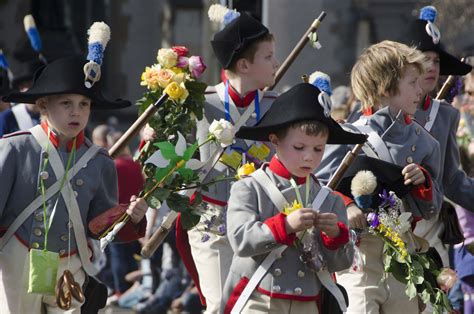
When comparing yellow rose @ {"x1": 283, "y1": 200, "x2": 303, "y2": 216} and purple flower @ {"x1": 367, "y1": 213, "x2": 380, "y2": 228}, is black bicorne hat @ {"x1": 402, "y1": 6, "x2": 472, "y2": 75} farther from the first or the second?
yellow rose @ {"x1": 283, "y1": 200, "x2": 303, "y2": 216}

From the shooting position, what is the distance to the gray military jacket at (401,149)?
28.5 ft

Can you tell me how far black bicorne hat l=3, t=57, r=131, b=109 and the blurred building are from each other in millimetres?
12331

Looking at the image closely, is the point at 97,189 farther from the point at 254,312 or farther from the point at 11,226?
the point at 254,312

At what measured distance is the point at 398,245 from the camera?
27.7 feet

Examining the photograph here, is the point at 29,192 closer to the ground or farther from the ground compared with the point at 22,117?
farther from the ground

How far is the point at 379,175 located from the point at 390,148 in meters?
0.34

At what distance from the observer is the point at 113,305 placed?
49.5ft

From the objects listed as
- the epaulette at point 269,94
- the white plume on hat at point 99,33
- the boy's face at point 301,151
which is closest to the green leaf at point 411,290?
the boy's face at point 301,151

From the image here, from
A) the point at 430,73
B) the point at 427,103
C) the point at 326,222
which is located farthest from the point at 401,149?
the point at 326,222

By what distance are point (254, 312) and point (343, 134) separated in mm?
990

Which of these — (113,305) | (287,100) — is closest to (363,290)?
(287,100)

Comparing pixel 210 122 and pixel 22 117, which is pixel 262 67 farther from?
A: pixel 22 117

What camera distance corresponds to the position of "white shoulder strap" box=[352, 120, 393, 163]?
8.64 meters

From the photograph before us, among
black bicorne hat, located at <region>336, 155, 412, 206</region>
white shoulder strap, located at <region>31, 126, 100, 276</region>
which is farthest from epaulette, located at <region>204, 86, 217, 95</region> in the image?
white shoulder strap, located at <region>31, 126, 100, 276</region>
